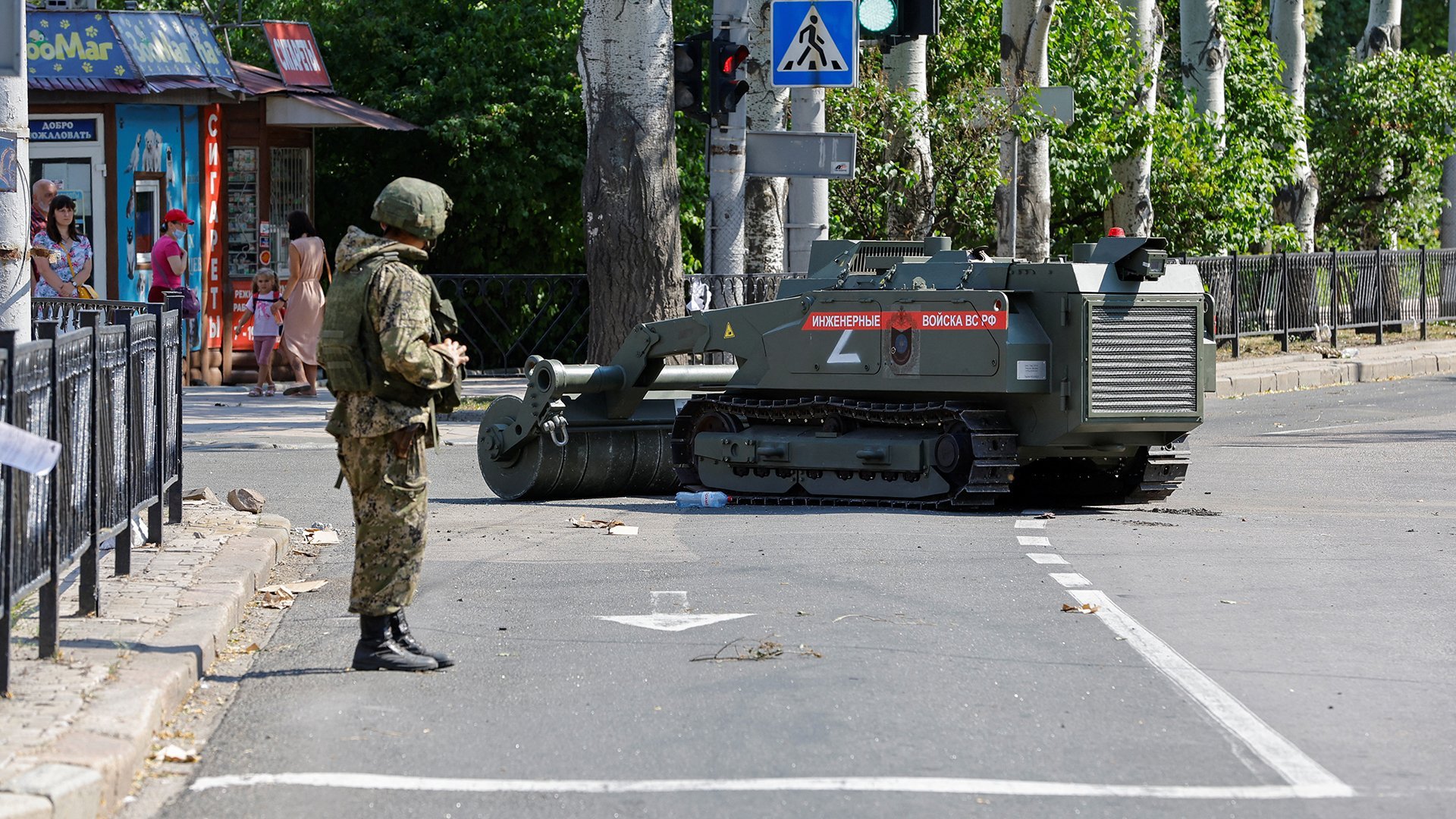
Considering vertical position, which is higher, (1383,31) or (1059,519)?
(1383,31)

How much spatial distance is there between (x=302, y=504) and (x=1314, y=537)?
618 cm

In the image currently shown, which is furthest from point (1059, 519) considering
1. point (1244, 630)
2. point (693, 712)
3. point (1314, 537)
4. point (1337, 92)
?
point (1337, 92)

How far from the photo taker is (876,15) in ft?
53.3

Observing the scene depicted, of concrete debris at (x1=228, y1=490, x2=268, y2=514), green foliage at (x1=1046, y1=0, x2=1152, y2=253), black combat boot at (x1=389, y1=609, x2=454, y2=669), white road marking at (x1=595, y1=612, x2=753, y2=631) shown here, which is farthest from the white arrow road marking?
green foliage at (x1=1046, y1=0, x2=1152, y2=253)

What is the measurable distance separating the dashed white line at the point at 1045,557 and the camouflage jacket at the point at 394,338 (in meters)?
3.74

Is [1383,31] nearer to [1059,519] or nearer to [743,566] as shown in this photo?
[1059,519]

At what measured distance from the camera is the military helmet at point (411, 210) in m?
6.89

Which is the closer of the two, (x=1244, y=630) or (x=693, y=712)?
(x=693, y=712)

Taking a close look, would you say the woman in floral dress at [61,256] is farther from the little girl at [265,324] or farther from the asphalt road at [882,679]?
the asphalt road at [882,679]

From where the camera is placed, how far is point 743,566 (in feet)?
30.7

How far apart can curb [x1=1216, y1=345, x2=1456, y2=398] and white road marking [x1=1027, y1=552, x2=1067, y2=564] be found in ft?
42.4

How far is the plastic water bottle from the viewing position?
12.7 meters

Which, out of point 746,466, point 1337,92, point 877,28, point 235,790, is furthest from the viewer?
point 1337,92

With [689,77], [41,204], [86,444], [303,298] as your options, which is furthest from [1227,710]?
[303,298]
